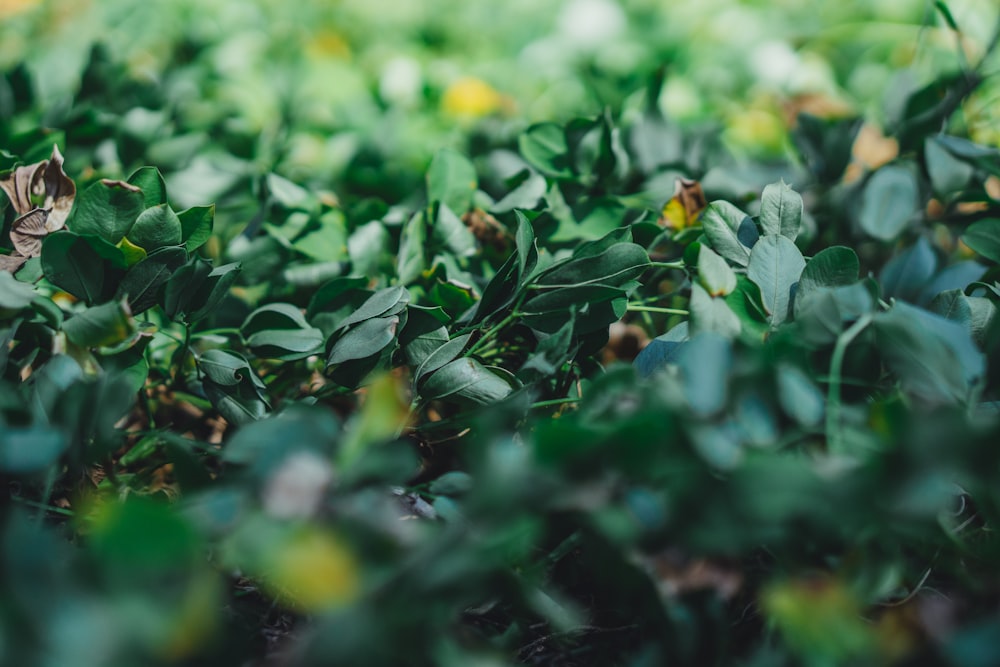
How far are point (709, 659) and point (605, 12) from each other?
6.63 ft

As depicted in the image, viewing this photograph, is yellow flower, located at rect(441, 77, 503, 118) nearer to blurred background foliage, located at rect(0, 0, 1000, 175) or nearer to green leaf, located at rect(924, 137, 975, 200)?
blurred background foliage, located at rect(0, 0, 1000, 175)

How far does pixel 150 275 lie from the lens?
67 centimetres

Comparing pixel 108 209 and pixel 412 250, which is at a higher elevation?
pixel 108 209

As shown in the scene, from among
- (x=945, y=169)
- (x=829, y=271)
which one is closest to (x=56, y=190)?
(x=829, y=271)

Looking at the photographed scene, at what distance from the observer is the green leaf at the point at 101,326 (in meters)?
0.60

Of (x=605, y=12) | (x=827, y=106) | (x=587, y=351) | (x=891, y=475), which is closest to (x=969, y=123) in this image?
(x=827, y=106)

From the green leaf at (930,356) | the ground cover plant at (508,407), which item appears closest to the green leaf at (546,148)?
the ground cover plant at (508,407)

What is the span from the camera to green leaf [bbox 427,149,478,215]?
90 cm

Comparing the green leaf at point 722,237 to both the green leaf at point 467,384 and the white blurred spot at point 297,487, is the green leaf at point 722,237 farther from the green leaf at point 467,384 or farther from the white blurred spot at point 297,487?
the white blurred spot at point 297,487

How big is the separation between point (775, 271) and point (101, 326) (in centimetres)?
58

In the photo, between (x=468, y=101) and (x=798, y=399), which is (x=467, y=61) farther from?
(x=798, y=399)

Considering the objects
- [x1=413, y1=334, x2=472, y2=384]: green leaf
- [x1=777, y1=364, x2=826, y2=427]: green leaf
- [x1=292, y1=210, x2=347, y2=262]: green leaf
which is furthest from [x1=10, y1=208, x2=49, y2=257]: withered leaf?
[x1=777, y1=364, x2=826, y2=427]: green leaf

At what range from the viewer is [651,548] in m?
0.49

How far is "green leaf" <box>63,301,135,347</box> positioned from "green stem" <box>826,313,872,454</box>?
0.54 m
